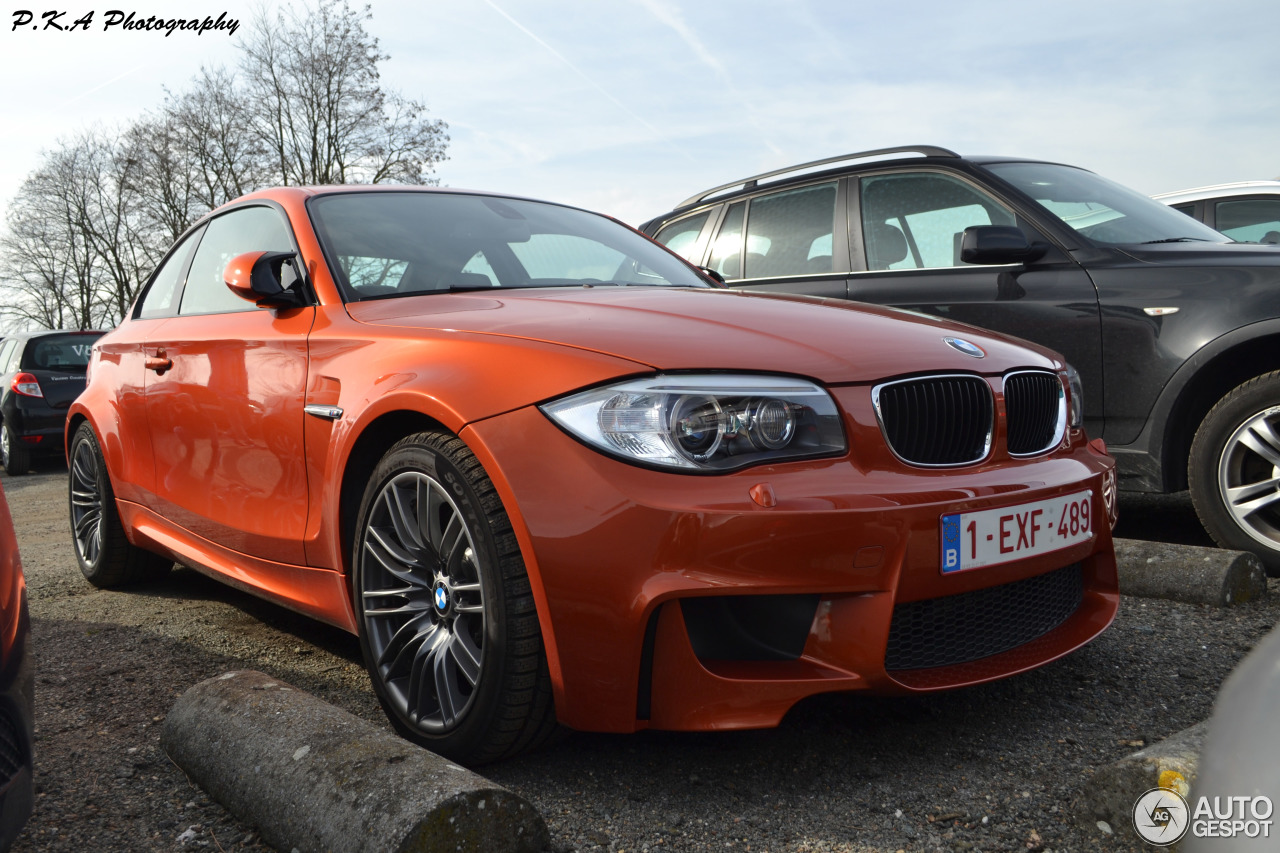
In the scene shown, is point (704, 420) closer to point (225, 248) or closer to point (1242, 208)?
point (225, 248)

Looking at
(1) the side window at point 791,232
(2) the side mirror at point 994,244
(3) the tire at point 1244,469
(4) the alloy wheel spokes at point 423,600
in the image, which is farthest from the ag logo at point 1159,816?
(1) the side window at point 791,232

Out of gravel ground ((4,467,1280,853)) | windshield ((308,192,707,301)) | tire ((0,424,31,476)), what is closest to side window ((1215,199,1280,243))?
gravel ground ((4,467,1280,853))

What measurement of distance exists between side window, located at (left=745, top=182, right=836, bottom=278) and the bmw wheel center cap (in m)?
2.63

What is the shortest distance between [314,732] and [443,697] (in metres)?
0.35

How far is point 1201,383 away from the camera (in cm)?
388

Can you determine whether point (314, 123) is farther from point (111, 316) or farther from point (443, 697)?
point (443, 697)

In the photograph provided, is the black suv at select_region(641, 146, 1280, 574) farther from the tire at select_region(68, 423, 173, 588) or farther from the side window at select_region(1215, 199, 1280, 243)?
the tire at select_region(68, 423, 173, 588)

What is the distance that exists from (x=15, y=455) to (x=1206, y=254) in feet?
40.0

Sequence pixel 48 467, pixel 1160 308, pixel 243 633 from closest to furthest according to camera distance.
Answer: pixel 243 633 < pixel 1160 308 < pixel 48 467

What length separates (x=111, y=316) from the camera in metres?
36.8

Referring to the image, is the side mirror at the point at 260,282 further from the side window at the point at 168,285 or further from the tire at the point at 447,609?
the side window at the point at 168,285

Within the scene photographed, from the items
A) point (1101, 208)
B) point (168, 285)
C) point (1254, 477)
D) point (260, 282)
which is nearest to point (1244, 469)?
point (1254, 477)

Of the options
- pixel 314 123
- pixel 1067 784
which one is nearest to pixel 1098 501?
pixel 1067 784

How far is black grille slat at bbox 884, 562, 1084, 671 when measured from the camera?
2.14m
